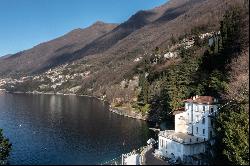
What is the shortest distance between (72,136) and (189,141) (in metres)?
45.7

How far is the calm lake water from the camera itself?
269 feet

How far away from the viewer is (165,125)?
10225cm

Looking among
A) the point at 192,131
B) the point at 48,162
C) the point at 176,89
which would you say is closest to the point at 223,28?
the point at 176,89

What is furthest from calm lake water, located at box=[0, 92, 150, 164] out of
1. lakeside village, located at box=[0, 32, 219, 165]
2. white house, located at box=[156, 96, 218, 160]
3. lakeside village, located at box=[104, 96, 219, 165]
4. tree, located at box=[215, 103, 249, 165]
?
tree, located at box=[215, 103, 249, 165]

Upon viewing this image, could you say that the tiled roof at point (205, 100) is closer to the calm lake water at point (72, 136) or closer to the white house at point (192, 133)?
the white house at point (192, 133)

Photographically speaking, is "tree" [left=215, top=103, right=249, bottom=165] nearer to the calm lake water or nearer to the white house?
the white house

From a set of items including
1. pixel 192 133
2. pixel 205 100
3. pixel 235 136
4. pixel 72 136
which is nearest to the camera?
pixel 235 136

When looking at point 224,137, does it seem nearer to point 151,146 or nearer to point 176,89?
point 151,146

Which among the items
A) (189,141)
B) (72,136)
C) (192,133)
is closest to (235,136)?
(189,141)

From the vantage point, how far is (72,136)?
106188 millimetres

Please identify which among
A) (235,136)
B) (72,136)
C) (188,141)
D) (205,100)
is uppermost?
(205,100)

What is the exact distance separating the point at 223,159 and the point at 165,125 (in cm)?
4372

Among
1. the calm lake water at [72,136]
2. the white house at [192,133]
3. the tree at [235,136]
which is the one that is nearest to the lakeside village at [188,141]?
the white house at [192,133]

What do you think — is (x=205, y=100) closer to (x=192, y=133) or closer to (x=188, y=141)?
(x=192, y=133)
